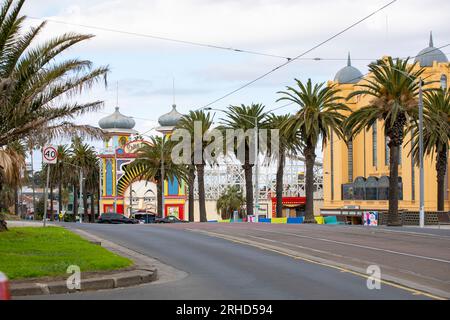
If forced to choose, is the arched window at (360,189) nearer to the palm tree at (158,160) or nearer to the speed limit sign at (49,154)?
the palm tree at (158,160)

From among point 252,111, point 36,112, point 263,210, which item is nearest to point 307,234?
point 36,112

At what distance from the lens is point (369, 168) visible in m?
91.4

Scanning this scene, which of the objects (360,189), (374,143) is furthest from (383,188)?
(374,143)

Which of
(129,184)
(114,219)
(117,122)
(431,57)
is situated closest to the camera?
(114,219)

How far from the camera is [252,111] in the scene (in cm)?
6178

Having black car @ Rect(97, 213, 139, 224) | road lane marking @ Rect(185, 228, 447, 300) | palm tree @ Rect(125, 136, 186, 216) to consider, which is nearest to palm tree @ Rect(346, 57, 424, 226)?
road lane marking @ Rect(185, 228, 447, 300)

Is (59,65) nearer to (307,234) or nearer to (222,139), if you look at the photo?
(307,234)

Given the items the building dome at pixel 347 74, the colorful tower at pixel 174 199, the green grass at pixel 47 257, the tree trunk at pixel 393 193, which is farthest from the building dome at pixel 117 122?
the green grass at pixel 47 257

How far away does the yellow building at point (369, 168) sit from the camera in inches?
3071

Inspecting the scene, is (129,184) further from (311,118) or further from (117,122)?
(311,118)
